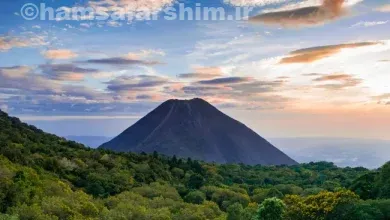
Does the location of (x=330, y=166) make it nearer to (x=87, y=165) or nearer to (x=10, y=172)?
(x=87, y=165)

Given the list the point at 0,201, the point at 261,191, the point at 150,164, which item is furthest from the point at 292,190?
the point at 0,201

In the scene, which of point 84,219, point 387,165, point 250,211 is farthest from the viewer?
point 387,165

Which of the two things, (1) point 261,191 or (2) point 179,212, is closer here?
(2) point 179,212

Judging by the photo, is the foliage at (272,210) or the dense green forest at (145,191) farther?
the foliage at (272,210)

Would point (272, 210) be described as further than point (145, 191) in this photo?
No

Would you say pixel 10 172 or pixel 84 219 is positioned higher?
pixel 10 172

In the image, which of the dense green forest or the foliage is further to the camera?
the foliage

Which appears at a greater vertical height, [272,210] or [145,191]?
[272,210]

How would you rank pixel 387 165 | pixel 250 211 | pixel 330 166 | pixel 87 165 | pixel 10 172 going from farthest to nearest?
pixel 330 166 < pixel 87 165 < pixel 387 165 < pixel 250 211 < pixel 10 172
